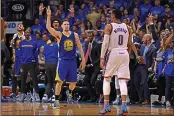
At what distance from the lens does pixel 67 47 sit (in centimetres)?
1416

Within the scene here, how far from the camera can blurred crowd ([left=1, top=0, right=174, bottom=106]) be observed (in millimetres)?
16250

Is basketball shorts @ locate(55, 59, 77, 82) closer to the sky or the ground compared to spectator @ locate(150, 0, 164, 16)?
closer to the ground

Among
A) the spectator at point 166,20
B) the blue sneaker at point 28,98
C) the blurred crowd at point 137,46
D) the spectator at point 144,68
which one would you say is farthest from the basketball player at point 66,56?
the spectator at point 166,20

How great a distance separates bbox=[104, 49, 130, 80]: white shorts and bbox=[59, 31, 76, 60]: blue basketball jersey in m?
2.64

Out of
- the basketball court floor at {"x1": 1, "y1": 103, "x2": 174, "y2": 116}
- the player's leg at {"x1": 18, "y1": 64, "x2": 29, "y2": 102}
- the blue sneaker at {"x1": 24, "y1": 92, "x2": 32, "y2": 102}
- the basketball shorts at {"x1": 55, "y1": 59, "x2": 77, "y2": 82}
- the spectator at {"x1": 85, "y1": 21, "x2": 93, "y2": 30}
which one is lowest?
the blue sneaker at {"x1": 24, "y1": 92, "x2": 32, "y2": 102}

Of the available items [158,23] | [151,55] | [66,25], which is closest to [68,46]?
[66,25]

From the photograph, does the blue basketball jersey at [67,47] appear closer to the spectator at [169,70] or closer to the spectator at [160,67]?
the spectator at [160,67]

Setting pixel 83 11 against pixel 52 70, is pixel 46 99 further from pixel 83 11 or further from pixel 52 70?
pixel 83 11

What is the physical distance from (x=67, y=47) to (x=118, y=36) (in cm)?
284

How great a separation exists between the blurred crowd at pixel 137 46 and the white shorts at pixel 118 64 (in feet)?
9.90

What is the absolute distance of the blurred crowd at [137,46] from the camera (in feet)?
53.3

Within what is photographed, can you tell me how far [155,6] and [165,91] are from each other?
5554 mm

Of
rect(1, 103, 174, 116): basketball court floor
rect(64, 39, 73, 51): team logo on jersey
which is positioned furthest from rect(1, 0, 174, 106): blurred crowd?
rect(1, 103, 174, 116): basketball court floor

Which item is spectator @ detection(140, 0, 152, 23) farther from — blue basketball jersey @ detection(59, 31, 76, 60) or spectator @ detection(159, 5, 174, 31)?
blue basketball jersey @ detection(59, 31, 76, 60)
